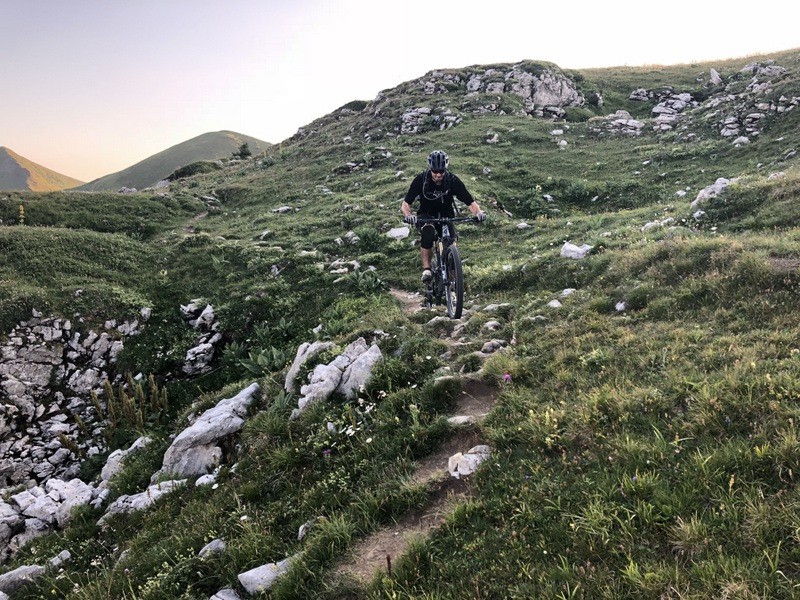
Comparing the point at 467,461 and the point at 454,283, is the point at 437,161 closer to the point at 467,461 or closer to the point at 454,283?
the point at 454,283

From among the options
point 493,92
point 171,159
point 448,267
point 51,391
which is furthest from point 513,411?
point 171,159

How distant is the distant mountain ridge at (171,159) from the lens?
457 feet

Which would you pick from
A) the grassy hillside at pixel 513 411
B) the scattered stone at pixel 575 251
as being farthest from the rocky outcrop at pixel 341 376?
the scattered stone at pixel 575 251

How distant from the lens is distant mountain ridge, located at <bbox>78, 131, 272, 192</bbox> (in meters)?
139

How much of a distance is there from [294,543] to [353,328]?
18.2ft

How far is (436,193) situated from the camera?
391 inches

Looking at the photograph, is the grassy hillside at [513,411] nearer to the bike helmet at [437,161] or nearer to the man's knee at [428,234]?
the man's knee at [428,234]

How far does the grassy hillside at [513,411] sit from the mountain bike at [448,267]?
618 millimetres

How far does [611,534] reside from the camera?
11.9 feet

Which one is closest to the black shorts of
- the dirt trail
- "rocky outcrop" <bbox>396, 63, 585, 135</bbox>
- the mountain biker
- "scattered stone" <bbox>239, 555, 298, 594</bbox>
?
the mountain biker

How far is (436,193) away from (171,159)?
168 meters

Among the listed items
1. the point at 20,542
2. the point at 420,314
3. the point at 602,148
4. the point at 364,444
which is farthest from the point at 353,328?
the point at 602,148

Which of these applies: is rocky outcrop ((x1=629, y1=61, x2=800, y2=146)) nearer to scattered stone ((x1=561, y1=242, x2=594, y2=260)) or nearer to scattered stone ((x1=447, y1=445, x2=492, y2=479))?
scattered stone ((x1=561, y1=242, x2=594, y2=260))

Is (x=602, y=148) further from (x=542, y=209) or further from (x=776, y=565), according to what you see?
(x=776, y=565)
